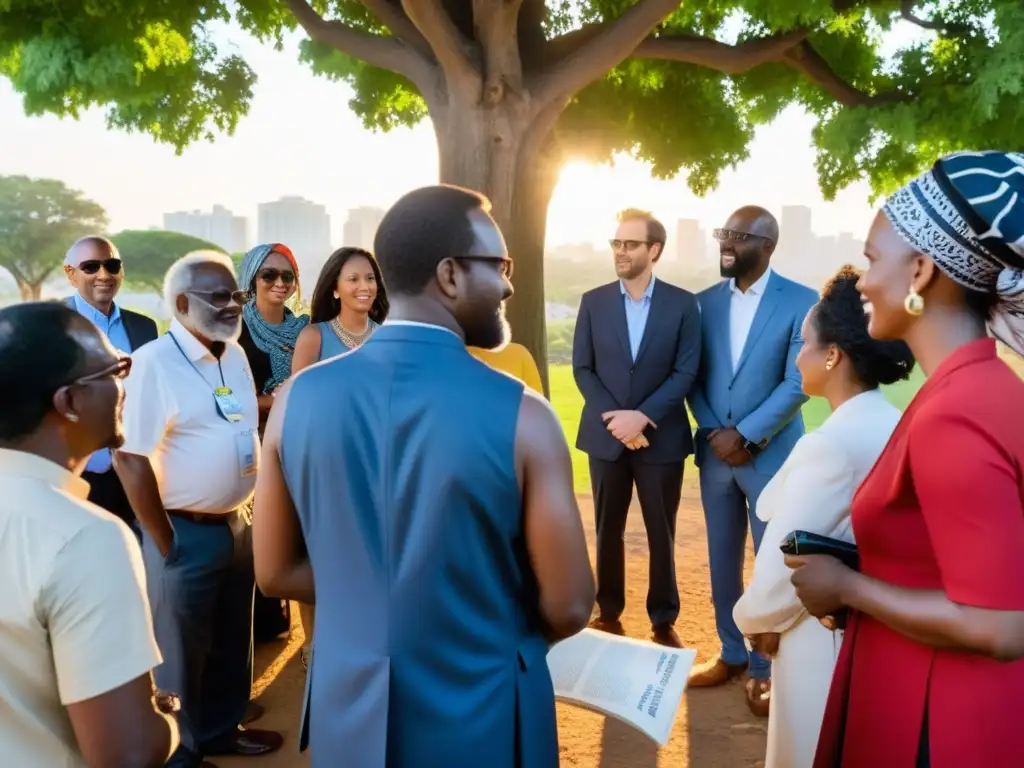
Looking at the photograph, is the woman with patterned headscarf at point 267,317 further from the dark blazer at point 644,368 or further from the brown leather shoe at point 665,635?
the brown leather shoe at point 665,635

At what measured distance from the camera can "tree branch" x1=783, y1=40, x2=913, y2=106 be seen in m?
9.62

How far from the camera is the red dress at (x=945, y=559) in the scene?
154 centimetres

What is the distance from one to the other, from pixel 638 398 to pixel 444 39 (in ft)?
12.2

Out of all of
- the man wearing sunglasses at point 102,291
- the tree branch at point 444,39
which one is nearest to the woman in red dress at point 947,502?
the man wearing sunglasses at point 102,291

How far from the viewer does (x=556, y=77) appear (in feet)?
24.5

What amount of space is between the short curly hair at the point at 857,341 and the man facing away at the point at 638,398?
7.71 ft

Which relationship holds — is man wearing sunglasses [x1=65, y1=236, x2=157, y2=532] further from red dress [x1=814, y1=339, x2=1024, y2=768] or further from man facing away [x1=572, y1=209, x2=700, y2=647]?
red dress [x1=814, y1=339, x2=1024, y2=768]

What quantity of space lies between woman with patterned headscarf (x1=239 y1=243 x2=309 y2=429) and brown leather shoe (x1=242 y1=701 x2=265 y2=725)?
1603 millimetres

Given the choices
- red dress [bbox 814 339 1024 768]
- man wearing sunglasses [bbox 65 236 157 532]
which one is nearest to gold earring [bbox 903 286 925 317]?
red dress [bbox 814 339 1024 768]

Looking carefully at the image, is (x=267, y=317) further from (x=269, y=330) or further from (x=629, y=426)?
(x=629, y=426)

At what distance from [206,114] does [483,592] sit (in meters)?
10.1

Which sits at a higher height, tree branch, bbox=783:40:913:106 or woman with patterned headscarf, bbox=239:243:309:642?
tree branch, bbox=783:40:913:106

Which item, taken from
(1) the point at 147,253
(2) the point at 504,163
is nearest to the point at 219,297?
(2) the point at 504,163

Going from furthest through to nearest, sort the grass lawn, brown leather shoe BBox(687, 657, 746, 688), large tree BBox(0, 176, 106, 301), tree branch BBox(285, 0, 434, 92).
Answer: large tree BBox(0, 176, 106, 301) → the grass lawn → tree branch BBox(285, 0, 434, 92) → brown leather shoe BBox(687, 657, 746, 688)
